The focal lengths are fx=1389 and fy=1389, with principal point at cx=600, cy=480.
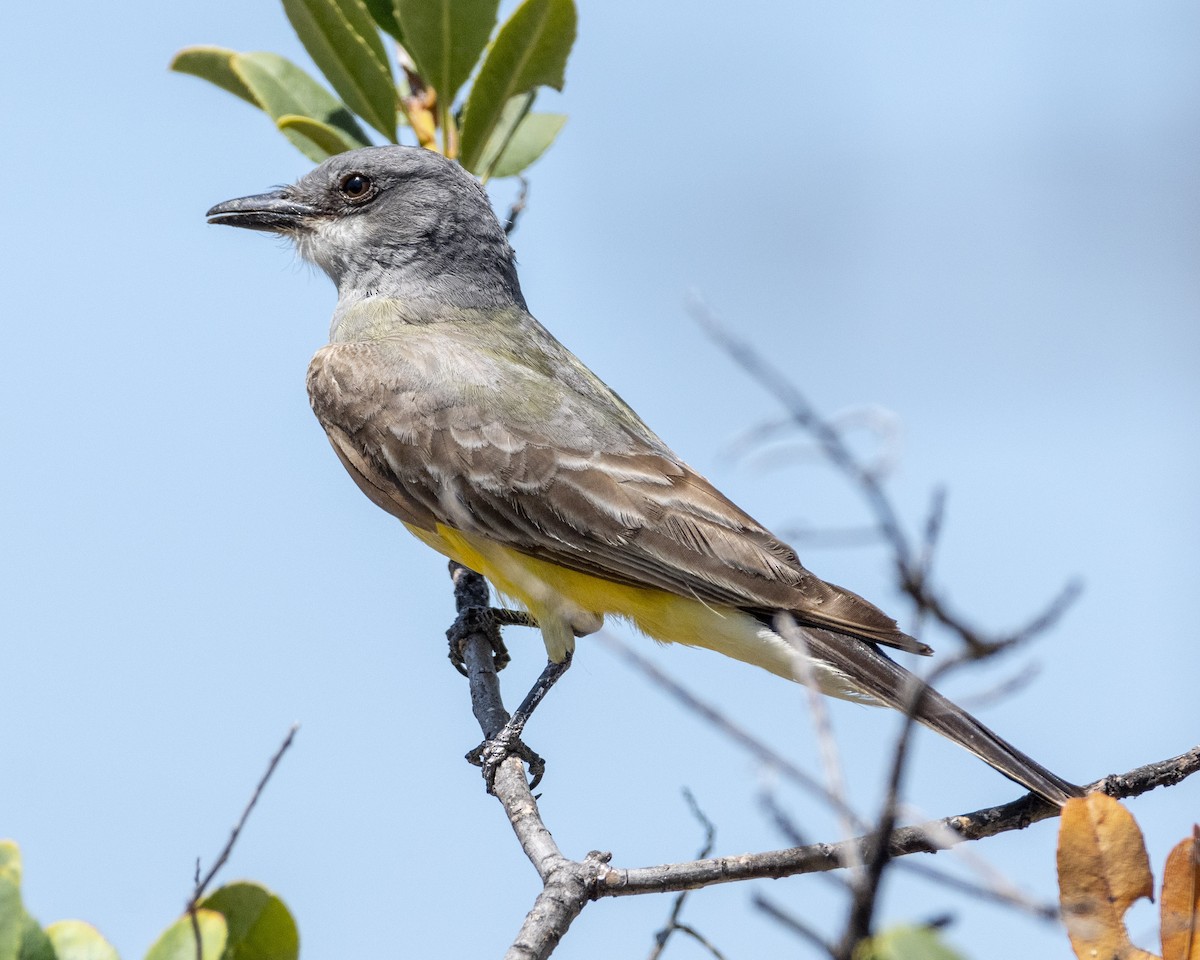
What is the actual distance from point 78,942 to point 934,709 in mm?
2709

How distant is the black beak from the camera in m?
6.86

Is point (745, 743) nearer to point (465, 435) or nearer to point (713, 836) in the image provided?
point (713, 836)

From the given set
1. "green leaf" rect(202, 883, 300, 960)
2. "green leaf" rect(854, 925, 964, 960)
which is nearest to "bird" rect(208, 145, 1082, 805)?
"green leaf" rect(202, 883, 300, 960)

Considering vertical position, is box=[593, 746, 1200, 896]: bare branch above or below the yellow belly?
below

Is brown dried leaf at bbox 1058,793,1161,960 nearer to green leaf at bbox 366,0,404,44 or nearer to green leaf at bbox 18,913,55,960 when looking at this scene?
green leaf at bbox 18,913,55,960

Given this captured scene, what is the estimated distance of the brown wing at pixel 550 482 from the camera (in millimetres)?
5355

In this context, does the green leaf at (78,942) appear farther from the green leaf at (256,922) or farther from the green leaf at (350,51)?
the green leaf at (350,51)

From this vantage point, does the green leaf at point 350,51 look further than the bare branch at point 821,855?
Yes

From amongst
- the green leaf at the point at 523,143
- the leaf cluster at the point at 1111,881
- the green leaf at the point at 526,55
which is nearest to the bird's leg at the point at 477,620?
the green leaf at the point at 523,143

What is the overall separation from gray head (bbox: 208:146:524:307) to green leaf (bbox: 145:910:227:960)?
439 cm

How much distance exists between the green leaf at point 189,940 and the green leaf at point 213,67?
443cm

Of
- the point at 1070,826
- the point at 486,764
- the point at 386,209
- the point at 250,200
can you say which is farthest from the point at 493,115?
the point at 1070,826

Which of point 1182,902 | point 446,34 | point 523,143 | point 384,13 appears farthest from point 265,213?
point 1182,902

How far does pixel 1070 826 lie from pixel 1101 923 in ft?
0.58
